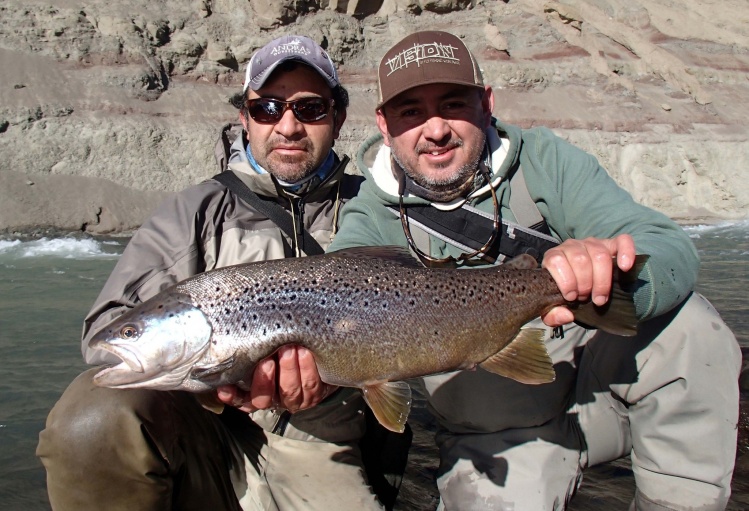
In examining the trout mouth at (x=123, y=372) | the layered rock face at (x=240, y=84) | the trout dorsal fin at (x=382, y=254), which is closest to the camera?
the trout mouth at (x=123, y=372)

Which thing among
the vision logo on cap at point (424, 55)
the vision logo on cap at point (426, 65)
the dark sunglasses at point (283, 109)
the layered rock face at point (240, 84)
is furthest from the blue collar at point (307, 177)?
the layered rock face at point (240, 84)

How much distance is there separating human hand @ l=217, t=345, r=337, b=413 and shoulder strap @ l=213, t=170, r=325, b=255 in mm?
1186

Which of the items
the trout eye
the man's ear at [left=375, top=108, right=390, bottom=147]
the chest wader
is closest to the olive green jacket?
the man's ear at [left=375, top=108, right=390, bottom=147]

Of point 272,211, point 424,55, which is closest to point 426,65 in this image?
point 424,55

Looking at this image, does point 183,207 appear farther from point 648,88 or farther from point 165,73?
point 648,88

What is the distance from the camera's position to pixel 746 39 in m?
38.1

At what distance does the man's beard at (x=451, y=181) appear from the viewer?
3250mm

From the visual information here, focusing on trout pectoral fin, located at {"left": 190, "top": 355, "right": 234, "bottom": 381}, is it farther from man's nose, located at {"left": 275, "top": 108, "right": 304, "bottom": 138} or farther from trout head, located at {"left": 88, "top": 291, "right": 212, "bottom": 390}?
man's nose, located at {"left": 275, "top": 108, "right": 304, "bottom": 138}

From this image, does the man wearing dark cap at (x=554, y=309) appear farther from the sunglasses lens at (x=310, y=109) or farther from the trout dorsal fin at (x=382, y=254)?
the sunglasses lens at (x=310, y=109)

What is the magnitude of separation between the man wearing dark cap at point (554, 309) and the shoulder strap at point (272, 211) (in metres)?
0.38

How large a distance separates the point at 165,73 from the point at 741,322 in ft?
87.3

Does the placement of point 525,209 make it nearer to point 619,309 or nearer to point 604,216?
point 604,216

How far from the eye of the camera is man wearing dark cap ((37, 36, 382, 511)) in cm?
266

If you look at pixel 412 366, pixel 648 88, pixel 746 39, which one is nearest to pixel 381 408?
pixel 412 366
